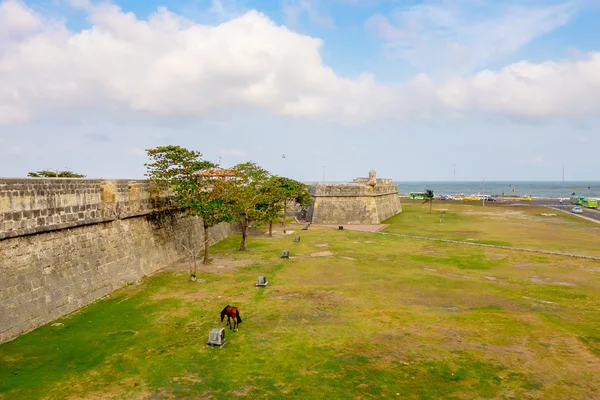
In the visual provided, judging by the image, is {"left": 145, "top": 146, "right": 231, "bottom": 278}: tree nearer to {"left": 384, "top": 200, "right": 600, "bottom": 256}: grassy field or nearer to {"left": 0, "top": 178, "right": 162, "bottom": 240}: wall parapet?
{"left": 0, "top": 178, "right": 162, "bottom": 240}: wall parapet

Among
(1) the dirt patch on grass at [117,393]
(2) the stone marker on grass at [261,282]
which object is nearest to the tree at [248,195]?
(2) the stone marker on grass at [261,282]

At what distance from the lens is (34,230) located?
510 inches

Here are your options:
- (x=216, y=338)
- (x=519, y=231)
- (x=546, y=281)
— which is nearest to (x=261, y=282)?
(x=216, y=338)

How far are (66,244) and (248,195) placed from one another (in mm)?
12750

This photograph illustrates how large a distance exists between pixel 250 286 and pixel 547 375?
11.7 meters

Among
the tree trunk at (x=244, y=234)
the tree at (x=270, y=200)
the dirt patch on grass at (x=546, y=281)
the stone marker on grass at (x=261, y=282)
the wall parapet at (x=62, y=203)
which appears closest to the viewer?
the wall parapet at (x=62, y=203)

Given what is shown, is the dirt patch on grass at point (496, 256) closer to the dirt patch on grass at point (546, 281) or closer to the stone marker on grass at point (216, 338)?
the dirt patch on grass at point (546, 281)

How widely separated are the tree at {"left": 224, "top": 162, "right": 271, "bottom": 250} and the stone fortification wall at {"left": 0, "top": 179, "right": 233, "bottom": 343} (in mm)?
5215

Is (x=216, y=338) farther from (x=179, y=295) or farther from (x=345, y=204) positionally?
(x=345, y=204)

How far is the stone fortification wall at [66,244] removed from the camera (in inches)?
473

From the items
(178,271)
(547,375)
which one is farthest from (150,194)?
(547,375)

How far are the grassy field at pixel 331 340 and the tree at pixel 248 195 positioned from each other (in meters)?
5.57

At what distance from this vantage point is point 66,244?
14.4 m

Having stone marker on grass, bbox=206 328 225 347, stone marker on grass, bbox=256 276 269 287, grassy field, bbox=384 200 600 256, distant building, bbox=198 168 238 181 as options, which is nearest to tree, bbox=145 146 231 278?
distant building, bbox=198 168 238 181
